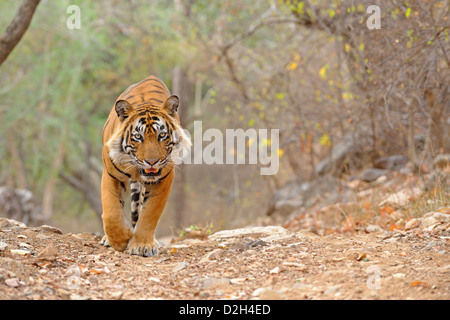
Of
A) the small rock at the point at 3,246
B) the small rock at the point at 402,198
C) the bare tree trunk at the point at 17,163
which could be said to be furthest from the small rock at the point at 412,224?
the bare tree trunk at the point at 17,163

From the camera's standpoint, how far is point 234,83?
41.5 ft

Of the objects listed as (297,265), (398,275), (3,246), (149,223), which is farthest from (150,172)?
(398,275)

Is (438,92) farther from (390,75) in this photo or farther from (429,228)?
(429,228)

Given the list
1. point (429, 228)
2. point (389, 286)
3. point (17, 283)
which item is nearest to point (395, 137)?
point (429, 228)

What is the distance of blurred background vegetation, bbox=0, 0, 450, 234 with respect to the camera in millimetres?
7496

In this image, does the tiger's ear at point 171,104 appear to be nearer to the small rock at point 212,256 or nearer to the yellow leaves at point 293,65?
the small rock at point 212,256

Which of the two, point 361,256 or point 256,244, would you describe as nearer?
point 361,256

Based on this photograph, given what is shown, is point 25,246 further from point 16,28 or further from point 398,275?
point 16,28

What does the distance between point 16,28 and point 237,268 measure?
4.38m

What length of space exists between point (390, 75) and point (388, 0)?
1.02m

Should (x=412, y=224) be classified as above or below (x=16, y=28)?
below

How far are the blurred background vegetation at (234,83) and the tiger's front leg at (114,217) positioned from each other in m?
3.01

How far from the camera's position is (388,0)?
714 cm

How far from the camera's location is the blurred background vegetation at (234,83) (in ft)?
24.6
